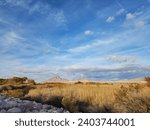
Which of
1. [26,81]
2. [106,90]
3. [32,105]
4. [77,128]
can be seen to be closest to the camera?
[77,128]

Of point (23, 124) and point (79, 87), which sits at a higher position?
point (79, 87)

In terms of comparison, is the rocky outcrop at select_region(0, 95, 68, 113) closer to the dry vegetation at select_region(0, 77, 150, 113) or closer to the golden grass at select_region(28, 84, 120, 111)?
the dry vegetation at select_region(0, 77, 150, 113)

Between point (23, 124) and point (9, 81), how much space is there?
36.3ft

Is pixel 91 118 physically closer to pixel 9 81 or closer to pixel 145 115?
pixel 145 115

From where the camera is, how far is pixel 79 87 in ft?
46.8

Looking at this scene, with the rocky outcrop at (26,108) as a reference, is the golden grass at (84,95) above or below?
above

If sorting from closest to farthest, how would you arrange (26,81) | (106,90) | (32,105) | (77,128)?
(77,128)
(32,105)
(106,90)
(26,81)

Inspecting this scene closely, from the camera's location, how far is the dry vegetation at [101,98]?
37.3ft

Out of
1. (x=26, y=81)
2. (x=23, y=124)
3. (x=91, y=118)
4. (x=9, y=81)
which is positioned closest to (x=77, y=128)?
(x=91, y=118)

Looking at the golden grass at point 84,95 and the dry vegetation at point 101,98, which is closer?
the dry vegetation at point 101,98

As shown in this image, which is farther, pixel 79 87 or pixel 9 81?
pixel 9 81

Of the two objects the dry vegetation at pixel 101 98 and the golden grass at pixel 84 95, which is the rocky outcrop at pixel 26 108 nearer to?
the dry vegetation at pixel 101 98

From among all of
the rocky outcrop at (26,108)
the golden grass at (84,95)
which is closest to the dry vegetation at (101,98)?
the golden grass at (84,95)

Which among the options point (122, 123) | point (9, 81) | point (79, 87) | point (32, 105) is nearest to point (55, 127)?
point (122, 123)
